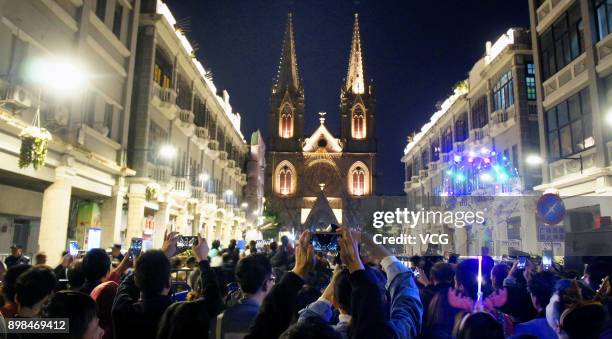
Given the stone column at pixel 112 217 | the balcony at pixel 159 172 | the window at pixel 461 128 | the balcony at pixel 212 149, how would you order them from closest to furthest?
the stone column at pixel 112 217 → the balcony at pixel 159 172 → the window at pixel 461 128 → the balcony at pixel 212 149

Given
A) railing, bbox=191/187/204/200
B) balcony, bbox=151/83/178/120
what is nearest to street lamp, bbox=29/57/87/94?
balcony, bbox=151/83/178/120

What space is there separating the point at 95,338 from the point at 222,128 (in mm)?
41008

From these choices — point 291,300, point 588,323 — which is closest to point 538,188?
point 588,323

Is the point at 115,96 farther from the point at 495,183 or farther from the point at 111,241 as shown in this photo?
the point at 495,183

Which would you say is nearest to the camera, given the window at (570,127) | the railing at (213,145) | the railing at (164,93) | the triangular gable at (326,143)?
the window at (570,127)

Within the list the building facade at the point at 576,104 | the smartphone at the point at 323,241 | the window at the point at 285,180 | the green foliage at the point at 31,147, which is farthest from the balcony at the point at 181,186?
the window at the point at 285,180

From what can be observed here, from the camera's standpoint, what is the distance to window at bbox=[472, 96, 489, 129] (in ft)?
99.6

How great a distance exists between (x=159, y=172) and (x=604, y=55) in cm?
2077

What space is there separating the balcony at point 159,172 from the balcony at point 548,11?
20.4 m

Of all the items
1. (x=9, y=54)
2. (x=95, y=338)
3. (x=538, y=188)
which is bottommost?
A: (x=95, y=338)

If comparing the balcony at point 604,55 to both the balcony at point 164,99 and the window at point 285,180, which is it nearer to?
the balcony at point 164,99

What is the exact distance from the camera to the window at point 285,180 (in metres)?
67.1

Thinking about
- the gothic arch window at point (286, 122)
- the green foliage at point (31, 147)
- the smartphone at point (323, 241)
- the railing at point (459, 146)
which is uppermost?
the gothic arch window at point (286, 122)

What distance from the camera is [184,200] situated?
28.7 meters
